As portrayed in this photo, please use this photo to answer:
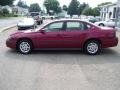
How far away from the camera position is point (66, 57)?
9984mm

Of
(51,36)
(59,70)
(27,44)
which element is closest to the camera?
(59,70)

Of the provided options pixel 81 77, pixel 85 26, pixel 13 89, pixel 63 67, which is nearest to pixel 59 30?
pixel 85 26

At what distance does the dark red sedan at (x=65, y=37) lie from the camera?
419 inches

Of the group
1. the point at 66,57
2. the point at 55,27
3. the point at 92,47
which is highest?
the point at 55,27

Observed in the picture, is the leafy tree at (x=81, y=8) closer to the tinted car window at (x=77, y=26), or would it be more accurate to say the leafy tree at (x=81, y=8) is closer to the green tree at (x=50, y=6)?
the green tree at (x=50, y=6)

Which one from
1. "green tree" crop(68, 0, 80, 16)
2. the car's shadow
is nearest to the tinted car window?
the car's shadow

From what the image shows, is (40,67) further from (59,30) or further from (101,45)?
(101,45)

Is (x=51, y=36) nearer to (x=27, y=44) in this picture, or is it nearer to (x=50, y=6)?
(x=27, y=44)

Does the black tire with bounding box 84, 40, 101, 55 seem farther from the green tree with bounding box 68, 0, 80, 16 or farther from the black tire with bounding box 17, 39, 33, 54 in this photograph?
the green tree with bounding box 68, 0, 80, 16

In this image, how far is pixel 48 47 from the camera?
10789 millimetres

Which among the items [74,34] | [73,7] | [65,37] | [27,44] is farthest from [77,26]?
[73,7]

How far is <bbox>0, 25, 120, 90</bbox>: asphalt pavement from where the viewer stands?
6.31m

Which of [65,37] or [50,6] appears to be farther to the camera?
[50,6]

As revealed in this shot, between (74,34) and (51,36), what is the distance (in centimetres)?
99
